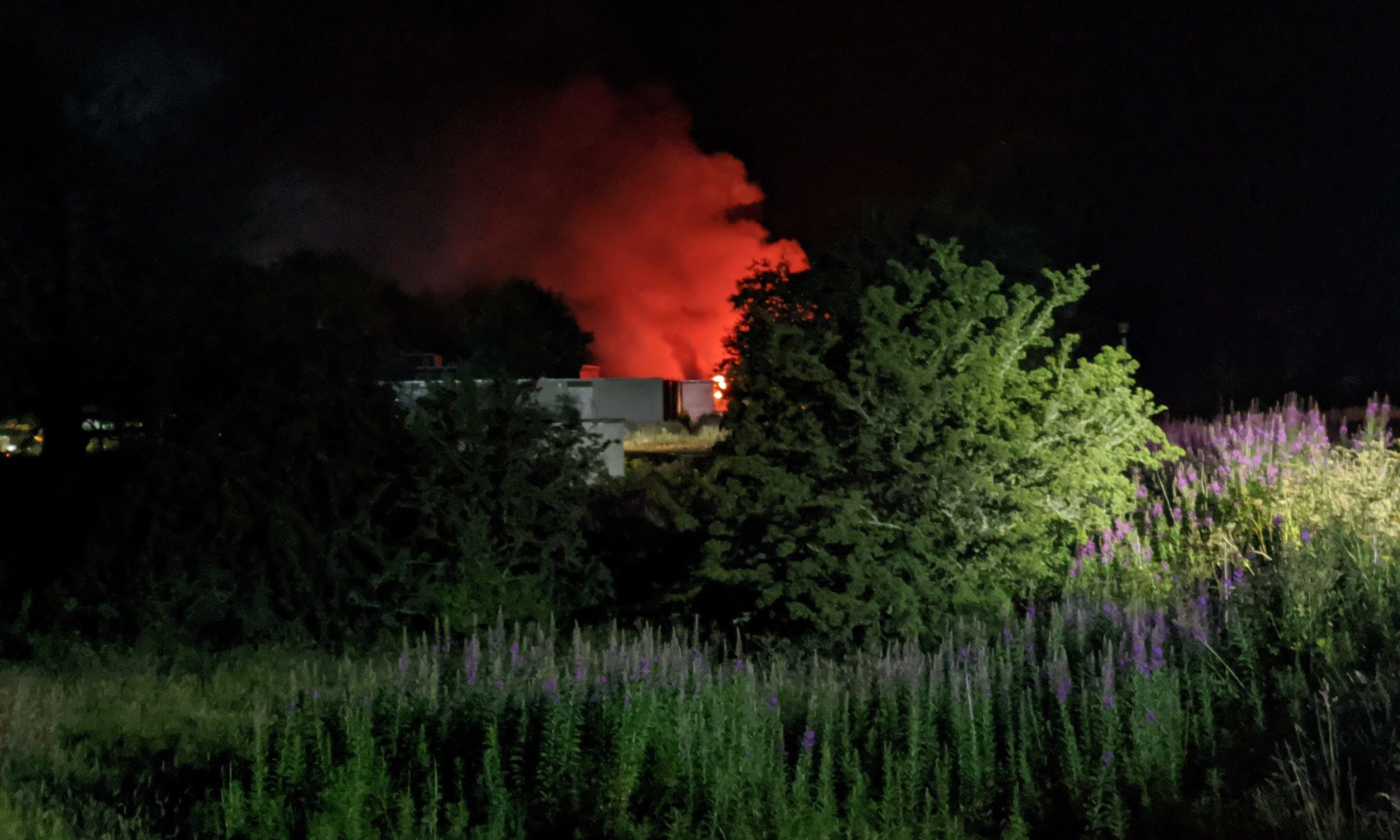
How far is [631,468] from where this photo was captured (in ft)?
66.4

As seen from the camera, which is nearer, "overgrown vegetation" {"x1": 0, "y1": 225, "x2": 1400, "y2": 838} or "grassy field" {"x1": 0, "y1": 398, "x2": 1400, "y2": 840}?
"grassy field" {"x1": 0, "y1": 398, "x2": 1400, "y2": 840}

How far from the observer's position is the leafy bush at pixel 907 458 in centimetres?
733

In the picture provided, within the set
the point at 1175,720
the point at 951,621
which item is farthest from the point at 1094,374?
the point at 1175,720

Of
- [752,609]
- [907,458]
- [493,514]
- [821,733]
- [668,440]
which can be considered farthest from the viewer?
[668,440]

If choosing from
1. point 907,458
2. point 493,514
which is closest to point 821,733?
point 907,458

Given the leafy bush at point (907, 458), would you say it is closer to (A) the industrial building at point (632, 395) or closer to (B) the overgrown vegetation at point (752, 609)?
(B) the overgrown vegetation at point (752, 609)

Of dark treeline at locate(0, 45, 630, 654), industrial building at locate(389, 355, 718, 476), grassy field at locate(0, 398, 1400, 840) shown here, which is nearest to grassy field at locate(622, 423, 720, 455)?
industrial building at locate(389, 355, 718, 476)

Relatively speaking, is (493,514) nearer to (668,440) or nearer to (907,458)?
(907,458)

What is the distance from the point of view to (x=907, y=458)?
754 centimetres

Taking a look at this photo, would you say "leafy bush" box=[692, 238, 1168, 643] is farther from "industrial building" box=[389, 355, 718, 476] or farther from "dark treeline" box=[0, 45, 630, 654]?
"industrial building" box=[389, 355, 718, 476]

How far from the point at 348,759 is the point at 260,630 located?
12.8 feet

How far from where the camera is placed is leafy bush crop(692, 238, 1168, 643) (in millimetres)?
7328

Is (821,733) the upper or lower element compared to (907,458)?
lower

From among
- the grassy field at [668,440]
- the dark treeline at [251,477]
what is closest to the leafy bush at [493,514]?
the dark treeline at [251,477]
